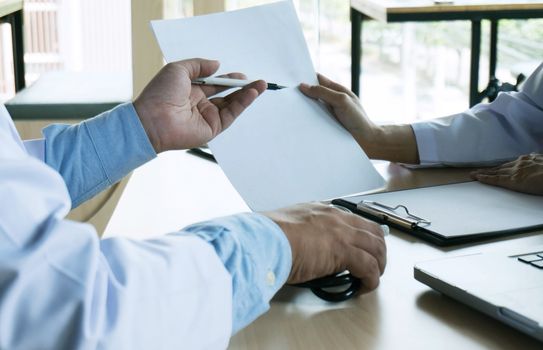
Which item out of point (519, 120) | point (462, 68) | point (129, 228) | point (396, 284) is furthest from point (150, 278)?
point (462, 68)

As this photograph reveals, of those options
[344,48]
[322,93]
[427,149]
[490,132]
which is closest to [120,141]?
[322,93]

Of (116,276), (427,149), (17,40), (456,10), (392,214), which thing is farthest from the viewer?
(17,40)

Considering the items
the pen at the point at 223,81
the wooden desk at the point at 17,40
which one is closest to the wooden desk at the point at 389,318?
the pen at the point at 223,81

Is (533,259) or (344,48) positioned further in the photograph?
(344,48)

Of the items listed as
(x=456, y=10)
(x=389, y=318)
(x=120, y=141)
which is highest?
(x=456, y=10)

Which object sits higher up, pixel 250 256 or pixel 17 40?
pixel 17 40

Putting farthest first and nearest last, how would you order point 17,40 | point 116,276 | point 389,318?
point 17,40
point 389,318
point 116,276

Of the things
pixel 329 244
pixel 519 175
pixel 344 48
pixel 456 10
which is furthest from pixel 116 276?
pixel 344 48

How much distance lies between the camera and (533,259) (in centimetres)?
75

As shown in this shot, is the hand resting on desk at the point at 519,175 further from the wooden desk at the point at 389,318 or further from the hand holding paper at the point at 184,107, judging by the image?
the hand holding paper at the point at 184,107

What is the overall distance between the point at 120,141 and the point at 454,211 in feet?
Answer: 1.41

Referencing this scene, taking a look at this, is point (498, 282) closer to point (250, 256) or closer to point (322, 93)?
point (250, 256)

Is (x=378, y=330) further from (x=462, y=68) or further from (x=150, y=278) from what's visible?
(x=462, y=68)

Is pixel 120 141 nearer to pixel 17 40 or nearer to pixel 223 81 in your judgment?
pixel 223 81
